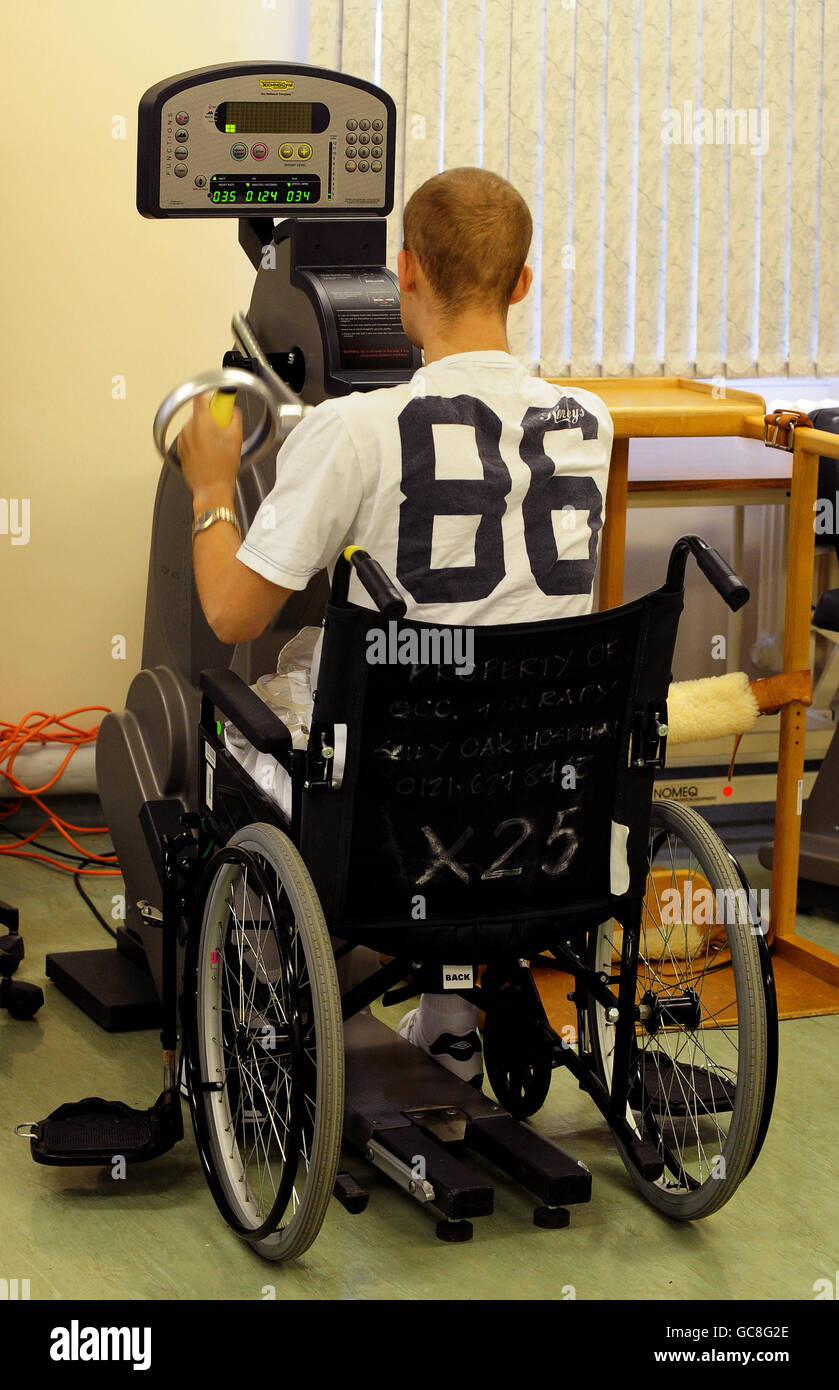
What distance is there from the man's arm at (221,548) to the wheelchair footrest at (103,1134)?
0.65 metres

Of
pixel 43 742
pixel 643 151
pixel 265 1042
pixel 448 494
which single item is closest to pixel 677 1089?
pixel 265 1042

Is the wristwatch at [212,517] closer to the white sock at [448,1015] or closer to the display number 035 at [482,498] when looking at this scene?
the display number 035 at [482,498]

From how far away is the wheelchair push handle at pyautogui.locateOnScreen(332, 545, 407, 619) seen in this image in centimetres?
164

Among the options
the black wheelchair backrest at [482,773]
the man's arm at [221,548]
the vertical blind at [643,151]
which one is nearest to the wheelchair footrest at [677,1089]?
the black wheelchair backrest at [482,773]

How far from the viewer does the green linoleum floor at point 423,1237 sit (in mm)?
1961

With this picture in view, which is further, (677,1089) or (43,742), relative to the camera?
(43,742)

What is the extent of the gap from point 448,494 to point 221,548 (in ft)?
0.90

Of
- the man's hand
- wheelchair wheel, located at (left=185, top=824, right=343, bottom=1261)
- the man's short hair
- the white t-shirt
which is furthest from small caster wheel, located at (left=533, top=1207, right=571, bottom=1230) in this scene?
the man's short hair

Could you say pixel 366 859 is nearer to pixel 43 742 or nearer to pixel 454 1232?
pixel 454 1232

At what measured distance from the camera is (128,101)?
3.46 metres

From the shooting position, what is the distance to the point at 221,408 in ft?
6.53

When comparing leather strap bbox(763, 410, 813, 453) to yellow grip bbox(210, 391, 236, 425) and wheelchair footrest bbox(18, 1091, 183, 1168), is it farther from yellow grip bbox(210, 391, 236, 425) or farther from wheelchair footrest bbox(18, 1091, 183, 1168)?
wheelchair footrest bbox(18, 1091, 183, 1168)

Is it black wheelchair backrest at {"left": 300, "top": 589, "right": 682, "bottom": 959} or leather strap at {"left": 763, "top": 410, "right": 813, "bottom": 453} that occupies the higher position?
leather strap at {"left": 763, "top": 410, "right": 813, "bottom": 453}
